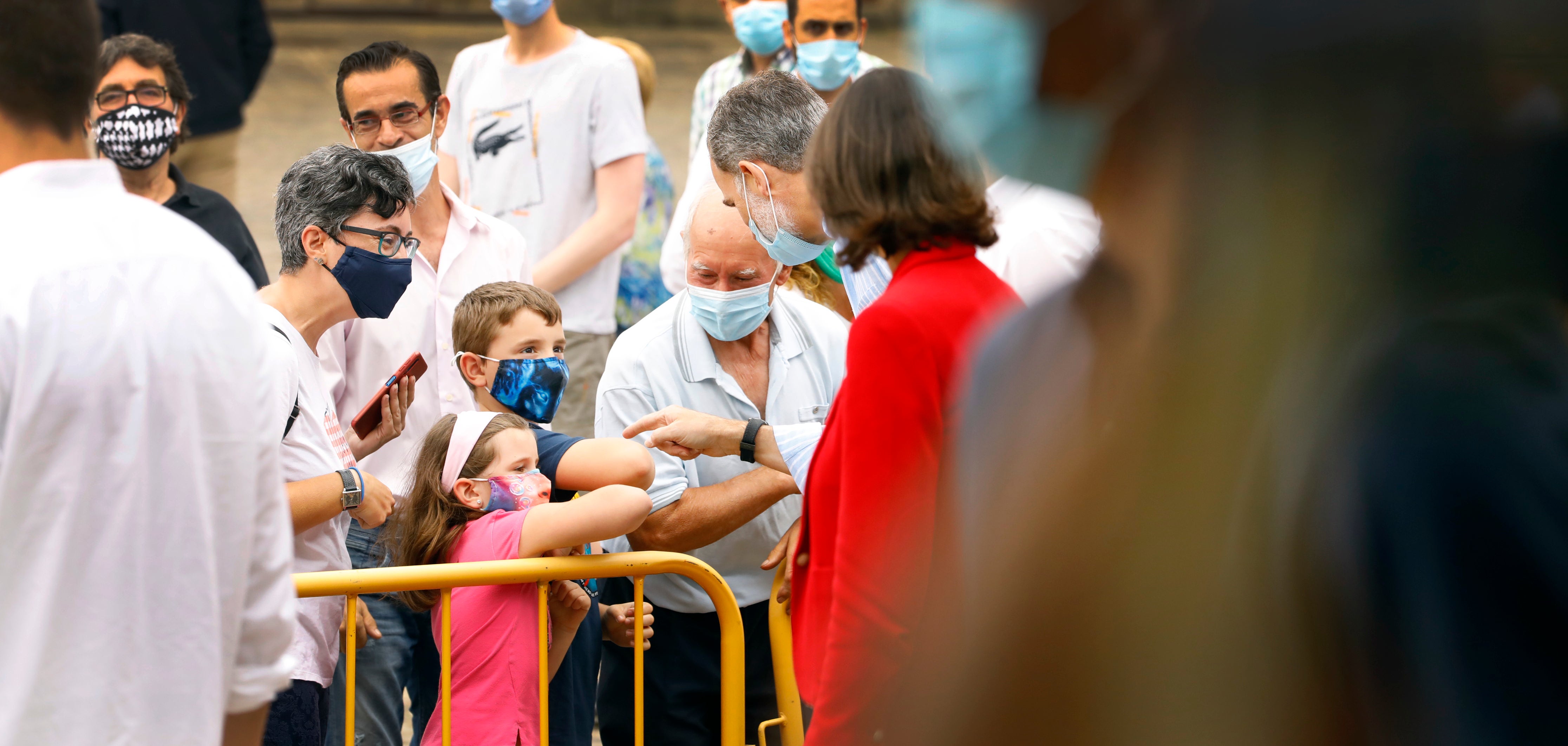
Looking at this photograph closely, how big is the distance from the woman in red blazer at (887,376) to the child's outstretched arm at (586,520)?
2.35 feet

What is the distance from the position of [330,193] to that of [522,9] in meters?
1.74

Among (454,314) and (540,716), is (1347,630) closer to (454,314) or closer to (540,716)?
(540,716)

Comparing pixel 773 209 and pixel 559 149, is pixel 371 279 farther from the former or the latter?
pixel 559 149

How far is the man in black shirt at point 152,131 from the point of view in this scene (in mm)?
3914

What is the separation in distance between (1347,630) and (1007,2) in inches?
16.8

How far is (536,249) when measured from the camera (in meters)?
4.46

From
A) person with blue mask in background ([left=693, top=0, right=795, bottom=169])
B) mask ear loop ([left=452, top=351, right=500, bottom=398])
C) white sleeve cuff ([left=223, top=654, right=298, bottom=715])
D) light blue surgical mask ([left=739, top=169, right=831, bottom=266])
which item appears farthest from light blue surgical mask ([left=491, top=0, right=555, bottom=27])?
white sleeve cuff ([left=223, top=654, right=298, bottom=715])

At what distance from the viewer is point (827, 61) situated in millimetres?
4637

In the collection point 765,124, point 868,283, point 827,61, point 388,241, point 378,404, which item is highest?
point 827,61

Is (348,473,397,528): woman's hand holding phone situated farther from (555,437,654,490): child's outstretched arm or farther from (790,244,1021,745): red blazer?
(790,244,1021,745): red blazer

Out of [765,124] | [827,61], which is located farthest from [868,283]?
[827,61]

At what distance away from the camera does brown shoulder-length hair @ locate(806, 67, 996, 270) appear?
186cm

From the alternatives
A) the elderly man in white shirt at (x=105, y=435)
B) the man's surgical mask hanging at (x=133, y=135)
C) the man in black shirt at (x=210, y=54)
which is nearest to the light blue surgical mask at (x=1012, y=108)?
the elderly man in white shirt at (x=105, y=435)

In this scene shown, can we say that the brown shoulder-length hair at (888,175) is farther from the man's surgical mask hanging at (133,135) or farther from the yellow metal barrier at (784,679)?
the man's surgical mask hanging at (133,135)
